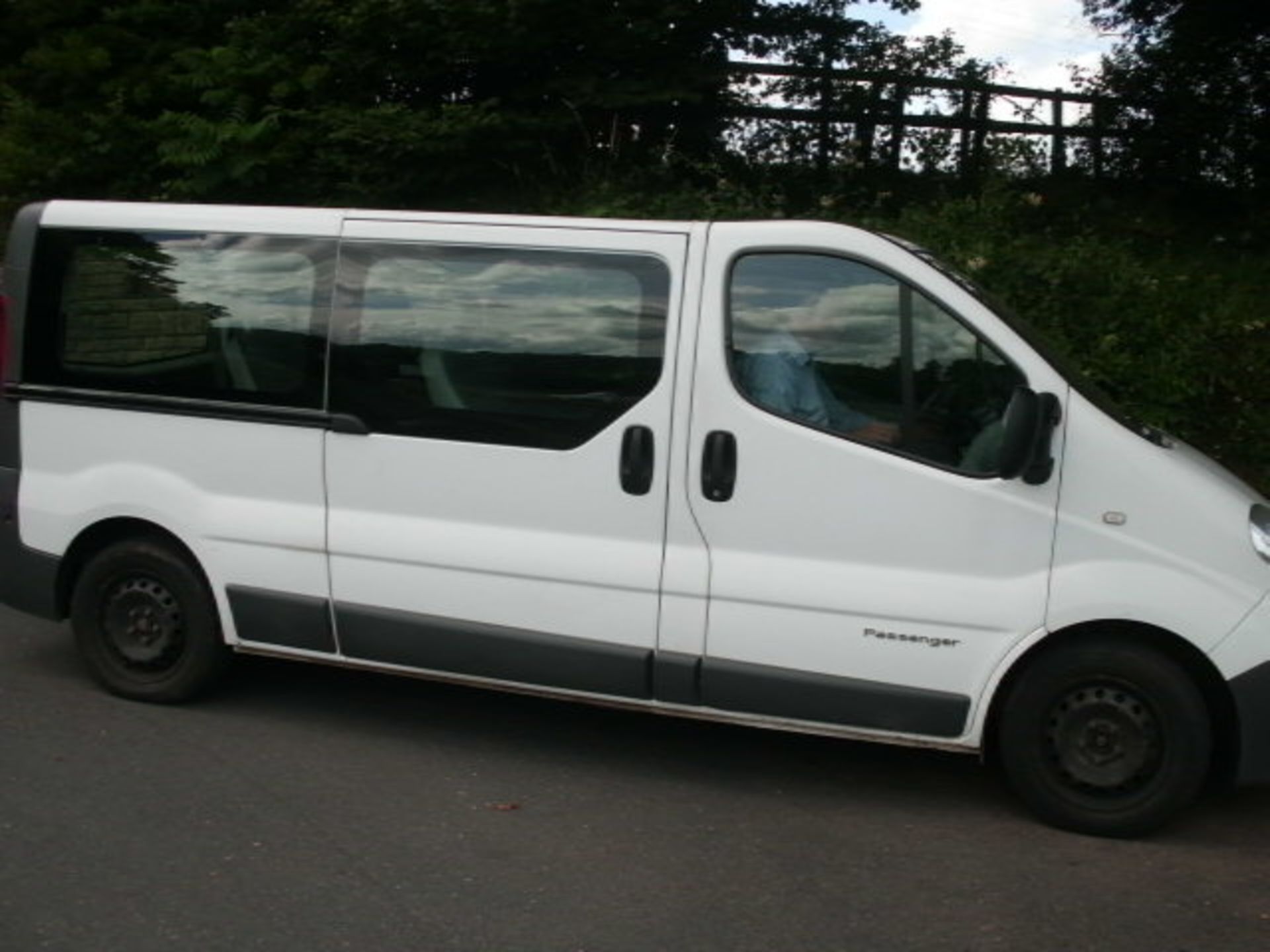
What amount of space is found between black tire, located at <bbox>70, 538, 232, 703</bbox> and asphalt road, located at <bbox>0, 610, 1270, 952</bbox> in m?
0.13

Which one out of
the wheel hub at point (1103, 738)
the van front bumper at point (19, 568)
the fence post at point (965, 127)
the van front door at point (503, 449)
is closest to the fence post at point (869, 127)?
the fence post at point (965, 127)

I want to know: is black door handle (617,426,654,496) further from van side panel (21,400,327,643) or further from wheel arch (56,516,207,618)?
wheel arch (56,516,207,618)

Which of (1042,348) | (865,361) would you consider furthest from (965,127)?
(865,361)

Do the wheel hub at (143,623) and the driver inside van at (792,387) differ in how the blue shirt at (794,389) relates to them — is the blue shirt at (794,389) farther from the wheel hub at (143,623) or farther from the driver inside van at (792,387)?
the wheel hub at (143,623)

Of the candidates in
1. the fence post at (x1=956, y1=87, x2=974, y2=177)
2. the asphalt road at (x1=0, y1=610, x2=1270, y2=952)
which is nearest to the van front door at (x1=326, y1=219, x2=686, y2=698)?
the asphalt road at (x1=0, y1=610, x2=1270, y2=952)

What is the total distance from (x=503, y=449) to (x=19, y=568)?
2.27 metres

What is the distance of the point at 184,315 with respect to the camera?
5.70 meters

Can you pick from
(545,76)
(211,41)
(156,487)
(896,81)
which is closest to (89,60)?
(211,41)

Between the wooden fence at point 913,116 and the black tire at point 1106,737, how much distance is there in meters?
8.95

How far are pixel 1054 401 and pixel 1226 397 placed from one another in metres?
4.75

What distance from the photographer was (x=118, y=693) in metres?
5.87

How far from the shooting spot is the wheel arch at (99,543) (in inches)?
225

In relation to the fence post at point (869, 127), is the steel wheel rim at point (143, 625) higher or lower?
lower

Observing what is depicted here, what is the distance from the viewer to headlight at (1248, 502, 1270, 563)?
15.0 ft
